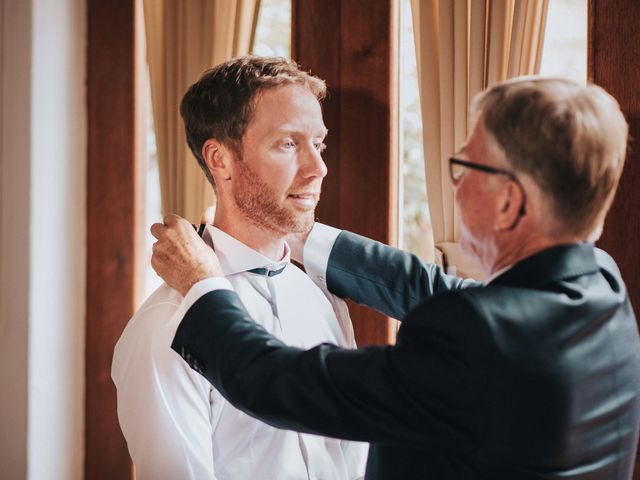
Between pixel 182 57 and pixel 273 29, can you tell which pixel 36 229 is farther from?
pixel 273 29

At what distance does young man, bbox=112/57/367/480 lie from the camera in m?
1.49

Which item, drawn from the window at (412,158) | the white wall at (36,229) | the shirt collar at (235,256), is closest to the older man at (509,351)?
the shirt collar at (235,256)

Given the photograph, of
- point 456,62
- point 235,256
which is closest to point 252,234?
point 235,256

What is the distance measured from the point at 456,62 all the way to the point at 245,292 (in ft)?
3.57

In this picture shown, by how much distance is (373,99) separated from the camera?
230 centimetres

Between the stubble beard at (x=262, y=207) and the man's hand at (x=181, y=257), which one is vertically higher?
the stubble beard at (x=262, y=207)

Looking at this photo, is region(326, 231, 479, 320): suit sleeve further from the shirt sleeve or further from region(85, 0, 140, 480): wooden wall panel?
region(85, 0, 140, 480): wooden wall panel

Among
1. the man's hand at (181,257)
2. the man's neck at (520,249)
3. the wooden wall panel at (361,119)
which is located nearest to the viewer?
the man's neck at (520,249)

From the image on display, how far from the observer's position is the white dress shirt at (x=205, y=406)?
1.48m

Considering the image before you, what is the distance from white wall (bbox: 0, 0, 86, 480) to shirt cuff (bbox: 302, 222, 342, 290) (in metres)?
1.00

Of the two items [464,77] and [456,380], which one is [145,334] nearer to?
[456,380]

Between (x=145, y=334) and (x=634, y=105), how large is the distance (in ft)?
5.11

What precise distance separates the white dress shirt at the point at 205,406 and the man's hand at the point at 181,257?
0.07m

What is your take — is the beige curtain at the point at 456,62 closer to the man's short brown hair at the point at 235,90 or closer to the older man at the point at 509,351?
the man's short brown hair at the point at 235,90
